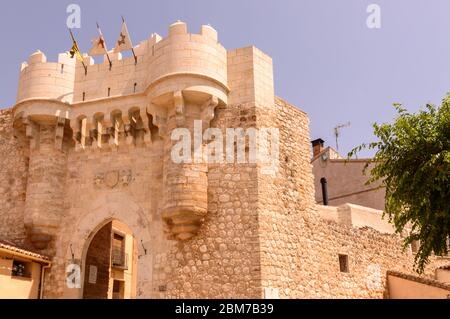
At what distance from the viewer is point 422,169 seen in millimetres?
8781

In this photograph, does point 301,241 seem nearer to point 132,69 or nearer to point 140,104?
point 140,104

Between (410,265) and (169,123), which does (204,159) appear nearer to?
(169,123)

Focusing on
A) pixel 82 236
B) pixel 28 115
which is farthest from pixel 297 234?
pixel 28 115

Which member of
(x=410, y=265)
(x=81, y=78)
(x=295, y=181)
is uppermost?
(x=81, y=78)

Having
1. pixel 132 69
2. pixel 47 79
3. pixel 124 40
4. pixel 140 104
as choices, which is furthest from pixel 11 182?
pixel 124 40

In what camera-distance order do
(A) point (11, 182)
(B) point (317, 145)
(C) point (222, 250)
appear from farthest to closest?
(B) point (317, 145)
(A) point (11, 182)
(C) point (222, 250)

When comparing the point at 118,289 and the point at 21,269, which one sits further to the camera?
the point at 118,289

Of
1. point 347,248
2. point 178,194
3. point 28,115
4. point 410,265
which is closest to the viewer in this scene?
point 178,194

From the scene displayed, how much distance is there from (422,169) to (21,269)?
899cm

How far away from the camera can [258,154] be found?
11.7 m

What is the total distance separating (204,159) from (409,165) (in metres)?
4.40

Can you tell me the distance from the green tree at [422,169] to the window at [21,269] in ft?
25.7

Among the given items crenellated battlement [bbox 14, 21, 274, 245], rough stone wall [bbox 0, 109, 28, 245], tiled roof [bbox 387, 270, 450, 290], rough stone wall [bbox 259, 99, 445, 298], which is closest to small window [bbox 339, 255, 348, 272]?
rough stone wall [bbox 259, 99, 445, 298]

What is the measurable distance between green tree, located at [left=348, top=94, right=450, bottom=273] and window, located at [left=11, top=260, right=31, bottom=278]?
7.82 meters
